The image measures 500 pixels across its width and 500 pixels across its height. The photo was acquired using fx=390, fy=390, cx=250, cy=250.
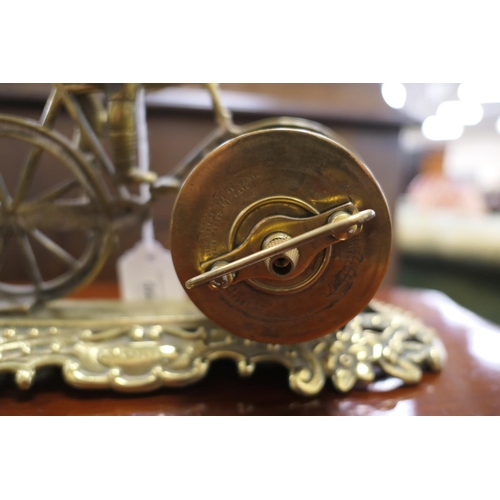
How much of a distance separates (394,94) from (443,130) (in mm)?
429

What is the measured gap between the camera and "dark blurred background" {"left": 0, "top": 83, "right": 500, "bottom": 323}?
0.93 m

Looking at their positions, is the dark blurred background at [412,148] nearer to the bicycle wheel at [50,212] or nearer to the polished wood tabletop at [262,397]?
the bicycle wheel at [50,212]

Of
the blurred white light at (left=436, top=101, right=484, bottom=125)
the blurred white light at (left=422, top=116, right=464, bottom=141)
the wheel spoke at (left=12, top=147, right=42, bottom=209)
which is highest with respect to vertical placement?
the blurred white light at (left=422, top=116, right=464, bottom=141)

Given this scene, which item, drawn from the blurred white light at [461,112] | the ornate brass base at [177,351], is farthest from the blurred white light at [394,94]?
the ornate brass base at [177,351]

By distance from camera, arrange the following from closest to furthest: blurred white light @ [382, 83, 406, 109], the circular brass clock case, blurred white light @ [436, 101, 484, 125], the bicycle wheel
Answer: the circular brass clock case < the bicycle wheel < blurred white light @ [382, 83, 406, 109] < blurred white light @ [436, 101, 484, 125]

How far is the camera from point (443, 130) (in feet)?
4.60

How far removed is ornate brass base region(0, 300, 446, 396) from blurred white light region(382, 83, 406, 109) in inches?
28.9

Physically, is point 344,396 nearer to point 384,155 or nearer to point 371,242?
point 371,242

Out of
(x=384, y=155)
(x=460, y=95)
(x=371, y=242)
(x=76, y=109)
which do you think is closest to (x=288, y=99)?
(x=384, y=155)

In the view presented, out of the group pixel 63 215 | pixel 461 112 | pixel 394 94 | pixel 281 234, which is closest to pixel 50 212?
pixel 63 215

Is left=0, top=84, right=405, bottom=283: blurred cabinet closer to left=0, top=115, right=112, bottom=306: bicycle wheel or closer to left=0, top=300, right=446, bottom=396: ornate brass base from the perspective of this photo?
left=0, top=115, right=112, bottom=306: bicycle wheel

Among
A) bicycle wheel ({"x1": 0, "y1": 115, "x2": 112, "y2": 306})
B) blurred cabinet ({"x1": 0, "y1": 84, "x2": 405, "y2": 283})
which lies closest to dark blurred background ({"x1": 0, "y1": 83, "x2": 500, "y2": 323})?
blurred cabinet ({"x1": 0, "y1": 84, "x2": 405, "y2": 283})

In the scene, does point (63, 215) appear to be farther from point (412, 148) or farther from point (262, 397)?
point (412, 148)

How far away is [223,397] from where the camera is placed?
1.54ft
